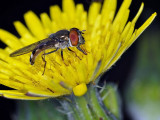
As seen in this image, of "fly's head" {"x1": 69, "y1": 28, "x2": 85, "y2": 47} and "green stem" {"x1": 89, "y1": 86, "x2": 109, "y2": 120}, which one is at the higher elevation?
"fly's head" {"x1": 69, "y1": 28, "x2": 85, "y2": 47}

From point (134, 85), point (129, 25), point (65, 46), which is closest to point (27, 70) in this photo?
point (65, 46)

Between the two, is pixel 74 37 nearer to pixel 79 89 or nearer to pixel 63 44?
pixel 63 44

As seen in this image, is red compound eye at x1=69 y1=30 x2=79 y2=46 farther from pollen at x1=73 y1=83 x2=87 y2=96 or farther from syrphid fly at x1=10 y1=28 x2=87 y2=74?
pollen at x1=73 y1=83 x2=87 y2=96

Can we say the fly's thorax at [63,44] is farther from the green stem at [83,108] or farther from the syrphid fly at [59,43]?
the green stem at [83,108]

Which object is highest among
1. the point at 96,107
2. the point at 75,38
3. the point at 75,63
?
the point at 75,38

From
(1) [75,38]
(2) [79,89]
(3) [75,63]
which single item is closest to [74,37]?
(1) [75,38]

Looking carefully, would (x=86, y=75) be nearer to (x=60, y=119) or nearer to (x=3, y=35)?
(x=60, y=119)

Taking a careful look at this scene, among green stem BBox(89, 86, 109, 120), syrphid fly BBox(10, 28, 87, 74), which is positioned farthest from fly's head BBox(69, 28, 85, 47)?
green stem BBox(89, 86, 109, 120)

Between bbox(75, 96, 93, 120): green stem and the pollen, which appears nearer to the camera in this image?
the pollen

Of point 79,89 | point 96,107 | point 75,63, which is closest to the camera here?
point 79,89
